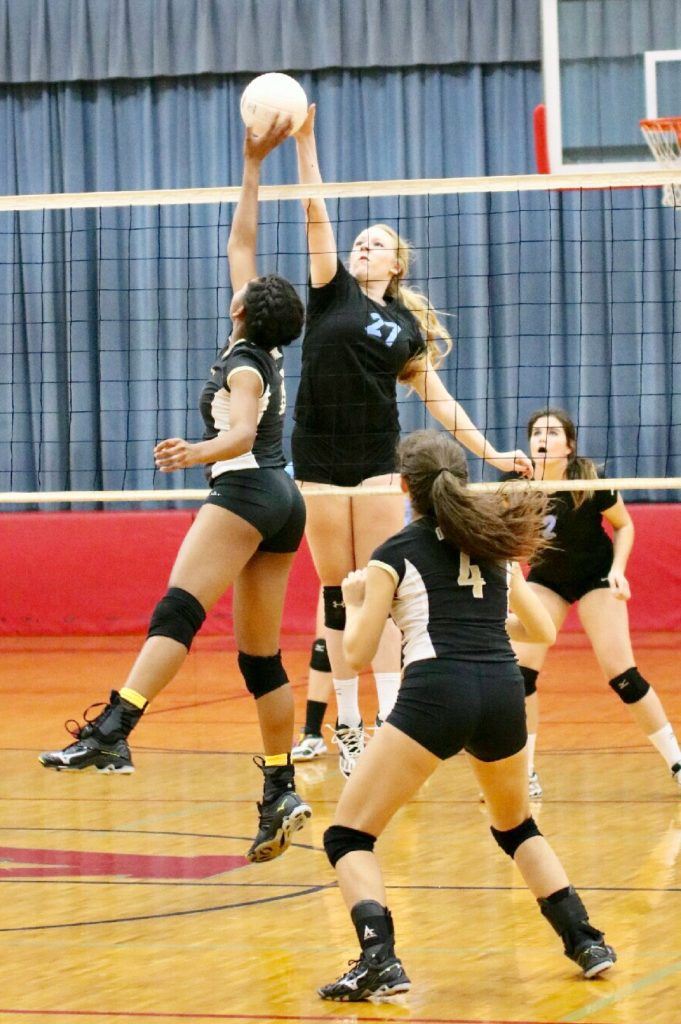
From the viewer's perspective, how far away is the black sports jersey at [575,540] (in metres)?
6.23

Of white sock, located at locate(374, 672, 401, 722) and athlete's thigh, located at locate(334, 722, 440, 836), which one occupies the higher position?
athlete's thigh, located at locate(334, 722, 440, 836)

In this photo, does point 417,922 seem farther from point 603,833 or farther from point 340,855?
point 603,833

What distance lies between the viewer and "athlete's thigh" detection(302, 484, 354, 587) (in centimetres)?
628

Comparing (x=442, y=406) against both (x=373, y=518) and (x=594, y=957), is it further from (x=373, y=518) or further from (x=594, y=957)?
(x=594, y=957)

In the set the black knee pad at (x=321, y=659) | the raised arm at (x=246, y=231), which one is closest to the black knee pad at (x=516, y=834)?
the raised arm at (x=246, y=231)

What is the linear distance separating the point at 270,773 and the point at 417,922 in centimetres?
82

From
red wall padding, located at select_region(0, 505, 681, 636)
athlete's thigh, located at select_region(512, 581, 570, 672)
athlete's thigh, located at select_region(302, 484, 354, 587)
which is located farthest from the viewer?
red wall padding, located at select_region(0, 505, 681, 636)

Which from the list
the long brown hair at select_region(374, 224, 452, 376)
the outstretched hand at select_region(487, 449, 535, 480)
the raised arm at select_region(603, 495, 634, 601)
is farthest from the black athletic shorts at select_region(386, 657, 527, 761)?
the long brown hair at select_region(374, 224, 452, 376)

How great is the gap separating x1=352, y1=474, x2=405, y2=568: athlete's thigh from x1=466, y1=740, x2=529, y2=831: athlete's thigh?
249cm

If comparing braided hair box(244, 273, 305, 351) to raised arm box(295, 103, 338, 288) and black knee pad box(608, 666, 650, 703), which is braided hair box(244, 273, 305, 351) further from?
black knee pad box(608, 666, 650, 703)

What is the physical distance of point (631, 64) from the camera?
10641 mm

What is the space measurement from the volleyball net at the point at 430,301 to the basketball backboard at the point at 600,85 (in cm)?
134

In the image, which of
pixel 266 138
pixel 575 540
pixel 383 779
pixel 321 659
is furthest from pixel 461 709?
pixel 321 659

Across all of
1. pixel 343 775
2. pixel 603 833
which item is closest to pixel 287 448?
pixel 343 775
